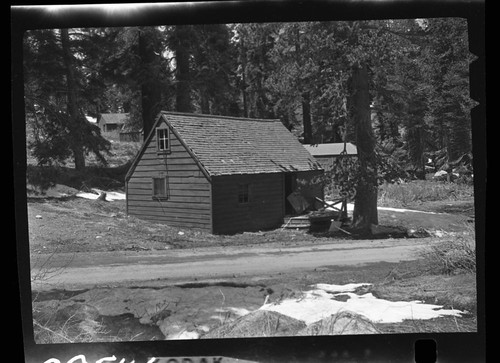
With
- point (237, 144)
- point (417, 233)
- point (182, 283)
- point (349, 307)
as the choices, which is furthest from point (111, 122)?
point (417, 233)

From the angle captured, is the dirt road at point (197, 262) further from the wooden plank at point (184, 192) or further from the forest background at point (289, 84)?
the wooden plank at point (184, 192)

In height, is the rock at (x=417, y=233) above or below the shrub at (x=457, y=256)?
above

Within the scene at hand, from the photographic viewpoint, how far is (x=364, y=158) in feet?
18.0

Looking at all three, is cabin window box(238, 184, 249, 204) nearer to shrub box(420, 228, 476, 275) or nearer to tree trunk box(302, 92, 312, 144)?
tree trunk box(302, 92, 312, 144)

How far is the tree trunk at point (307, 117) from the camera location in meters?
5.57

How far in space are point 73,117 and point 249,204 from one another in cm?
190

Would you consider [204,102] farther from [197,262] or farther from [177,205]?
[197,262]

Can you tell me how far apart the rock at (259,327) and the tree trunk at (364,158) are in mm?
1160

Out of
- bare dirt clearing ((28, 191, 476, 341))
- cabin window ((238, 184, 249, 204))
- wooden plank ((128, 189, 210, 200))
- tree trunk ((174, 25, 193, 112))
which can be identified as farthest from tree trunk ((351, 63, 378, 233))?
tree trunk ((174, 25, 193, 112))

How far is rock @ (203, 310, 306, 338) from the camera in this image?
5078mm

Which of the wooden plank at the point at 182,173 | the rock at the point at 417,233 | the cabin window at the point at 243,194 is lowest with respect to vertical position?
the rock at the point at 417,233

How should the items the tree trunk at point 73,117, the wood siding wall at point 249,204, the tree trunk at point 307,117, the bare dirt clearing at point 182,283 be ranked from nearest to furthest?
the bare dirt clearing at point 182,283
the tree trunk at point 73,117
the wood siding wall at point 249,204
the tree trunk at point 307,117

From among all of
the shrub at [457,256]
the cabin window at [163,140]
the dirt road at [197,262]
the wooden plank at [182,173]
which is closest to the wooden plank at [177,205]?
the wooden plank at [182,173]

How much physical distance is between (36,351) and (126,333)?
841mm
